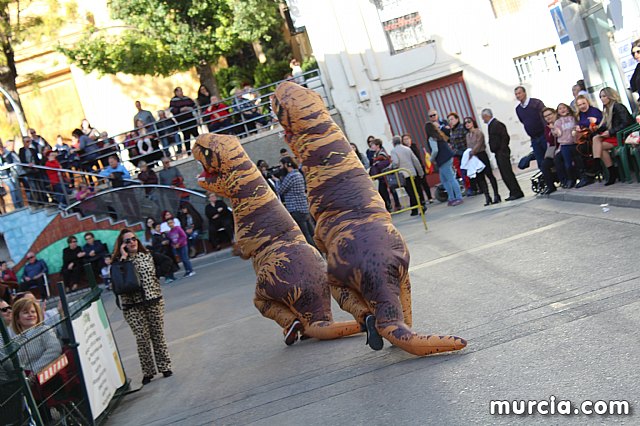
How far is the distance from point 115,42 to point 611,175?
2054 centimetres

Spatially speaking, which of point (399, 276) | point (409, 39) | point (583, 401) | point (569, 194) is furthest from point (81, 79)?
point (583, 401)

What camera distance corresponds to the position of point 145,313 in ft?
Answer: 37.9

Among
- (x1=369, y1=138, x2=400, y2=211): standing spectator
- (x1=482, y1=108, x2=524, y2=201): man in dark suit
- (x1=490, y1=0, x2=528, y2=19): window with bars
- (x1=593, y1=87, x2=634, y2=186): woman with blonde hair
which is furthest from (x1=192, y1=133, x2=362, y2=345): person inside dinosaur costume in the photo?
(x1=490, y1=0, x2=528, y2=19): window with bars

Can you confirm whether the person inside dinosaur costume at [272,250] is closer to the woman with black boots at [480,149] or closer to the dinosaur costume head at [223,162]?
the dinosaur costume head at [223,162]

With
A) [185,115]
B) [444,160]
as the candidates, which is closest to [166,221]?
[185,115]

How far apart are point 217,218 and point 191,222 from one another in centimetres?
75

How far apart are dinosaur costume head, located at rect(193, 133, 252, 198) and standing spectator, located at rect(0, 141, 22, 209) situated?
17284 millimetres

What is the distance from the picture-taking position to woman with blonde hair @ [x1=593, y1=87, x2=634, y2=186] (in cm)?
1536

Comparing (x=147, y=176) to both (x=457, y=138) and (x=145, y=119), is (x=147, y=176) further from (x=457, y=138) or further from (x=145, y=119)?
(x=457, y=138)

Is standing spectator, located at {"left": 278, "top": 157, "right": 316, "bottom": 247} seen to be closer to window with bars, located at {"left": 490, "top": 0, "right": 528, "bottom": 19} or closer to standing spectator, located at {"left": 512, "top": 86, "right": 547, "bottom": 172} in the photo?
standing spectator, located at {"left": 512, "top": 86, "right": 547, "bottom": 172}

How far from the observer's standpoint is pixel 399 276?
884cm

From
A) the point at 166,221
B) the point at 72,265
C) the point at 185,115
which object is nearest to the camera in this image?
the point at 166,221

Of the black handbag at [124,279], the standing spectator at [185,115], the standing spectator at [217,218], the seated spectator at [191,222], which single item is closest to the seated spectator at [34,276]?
the seated spectator at [191,222]

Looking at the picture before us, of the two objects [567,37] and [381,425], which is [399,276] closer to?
[381,425]
